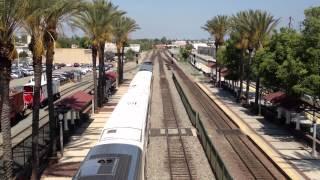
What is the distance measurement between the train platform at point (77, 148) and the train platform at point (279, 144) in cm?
1155

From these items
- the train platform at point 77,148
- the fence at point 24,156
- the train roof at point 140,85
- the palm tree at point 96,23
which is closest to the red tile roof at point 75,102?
the train platform at point 77,148

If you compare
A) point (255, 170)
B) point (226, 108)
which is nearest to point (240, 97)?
point (226, 108)

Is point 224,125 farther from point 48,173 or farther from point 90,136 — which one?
point 48,173

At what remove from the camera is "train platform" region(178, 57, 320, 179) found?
90.5 feet

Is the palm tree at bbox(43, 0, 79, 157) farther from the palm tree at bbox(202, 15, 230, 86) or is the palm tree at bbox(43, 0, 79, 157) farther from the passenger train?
the palm tree at bbox(202, 15, 230, 86)

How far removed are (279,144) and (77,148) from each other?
13990mm

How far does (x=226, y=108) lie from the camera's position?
53969 mm

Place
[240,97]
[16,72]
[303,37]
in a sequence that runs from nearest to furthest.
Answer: [303,37] → [240,97] → [16,72]

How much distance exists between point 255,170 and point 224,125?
1530 cm

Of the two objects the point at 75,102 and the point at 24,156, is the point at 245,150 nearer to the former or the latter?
the point at 75,102

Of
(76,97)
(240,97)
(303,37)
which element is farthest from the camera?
(240,97)

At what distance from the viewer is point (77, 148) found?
31.9m

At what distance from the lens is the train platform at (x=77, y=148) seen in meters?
25.9

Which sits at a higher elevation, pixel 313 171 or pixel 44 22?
pixel 44 22
